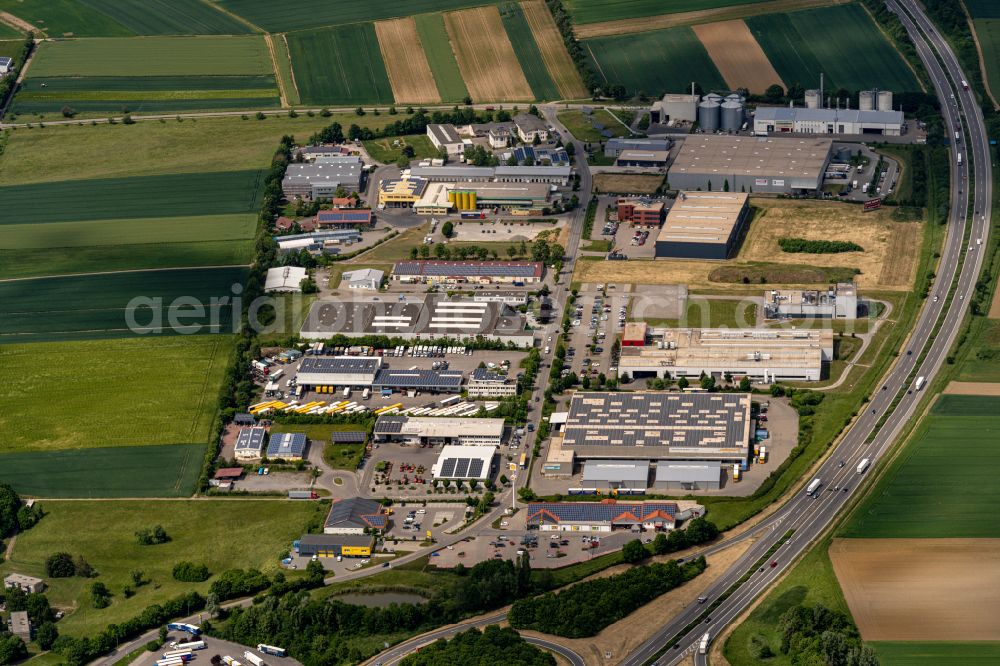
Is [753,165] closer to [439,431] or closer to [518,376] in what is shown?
[518,376]

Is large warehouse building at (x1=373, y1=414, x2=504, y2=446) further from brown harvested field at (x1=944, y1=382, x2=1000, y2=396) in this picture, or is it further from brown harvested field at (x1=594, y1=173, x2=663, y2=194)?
brown harvested field at (x1=594, y1=173, x2=663, y2=194)

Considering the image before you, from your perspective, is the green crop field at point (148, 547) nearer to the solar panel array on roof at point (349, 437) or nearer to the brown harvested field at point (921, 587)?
the solar panel array on roof at point (349, 437)

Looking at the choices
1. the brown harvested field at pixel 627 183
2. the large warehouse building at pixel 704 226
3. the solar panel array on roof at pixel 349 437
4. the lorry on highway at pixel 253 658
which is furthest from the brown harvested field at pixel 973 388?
the lorry on highway at pixel 253 658

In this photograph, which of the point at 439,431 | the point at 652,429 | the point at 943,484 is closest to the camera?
the point at 943,484

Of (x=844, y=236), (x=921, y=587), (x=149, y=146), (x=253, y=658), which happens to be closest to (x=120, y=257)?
(x=149, y=146)

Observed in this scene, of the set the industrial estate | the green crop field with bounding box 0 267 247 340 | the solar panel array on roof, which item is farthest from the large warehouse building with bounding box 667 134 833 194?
the solar panel array on roof
